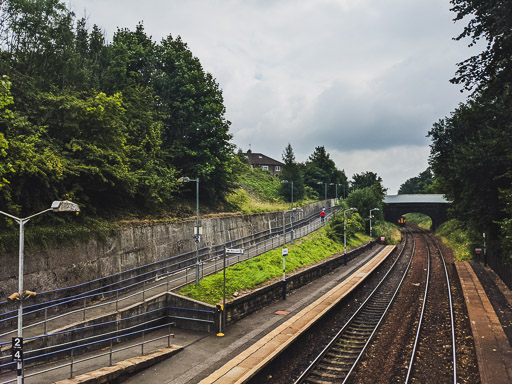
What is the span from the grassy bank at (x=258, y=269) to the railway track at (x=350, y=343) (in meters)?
6.01

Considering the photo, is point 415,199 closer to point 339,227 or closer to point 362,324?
point 339,227

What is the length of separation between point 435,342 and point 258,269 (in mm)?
11518

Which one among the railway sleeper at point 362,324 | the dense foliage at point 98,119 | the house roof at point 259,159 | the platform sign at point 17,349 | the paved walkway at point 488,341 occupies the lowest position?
the railway sleeper at point 362,324

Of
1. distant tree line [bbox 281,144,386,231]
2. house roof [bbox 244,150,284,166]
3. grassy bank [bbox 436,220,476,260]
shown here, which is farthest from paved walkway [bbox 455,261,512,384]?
house roof [bbox 244,150,284,166]

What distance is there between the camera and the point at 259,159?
3777 inches

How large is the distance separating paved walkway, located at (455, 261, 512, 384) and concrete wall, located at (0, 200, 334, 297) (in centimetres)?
1738

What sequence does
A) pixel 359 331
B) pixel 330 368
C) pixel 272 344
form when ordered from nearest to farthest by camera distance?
pixel 330 368 → pixel 272 344 → pixel 359 331

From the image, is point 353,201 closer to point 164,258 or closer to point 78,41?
point 164,258

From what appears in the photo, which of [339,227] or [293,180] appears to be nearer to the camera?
[339,227]

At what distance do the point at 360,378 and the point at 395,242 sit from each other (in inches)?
1873

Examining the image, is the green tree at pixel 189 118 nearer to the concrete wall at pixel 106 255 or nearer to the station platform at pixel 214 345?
the concrete wall at pixel 106 255

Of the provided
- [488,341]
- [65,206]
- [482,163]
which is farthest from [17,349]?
[482,163]

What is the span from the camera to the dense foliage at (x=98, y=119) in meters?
16.8

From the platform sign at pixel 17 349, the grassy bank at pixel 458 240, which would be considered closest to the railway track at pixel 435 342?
the grassy bank at pixel 458 240
